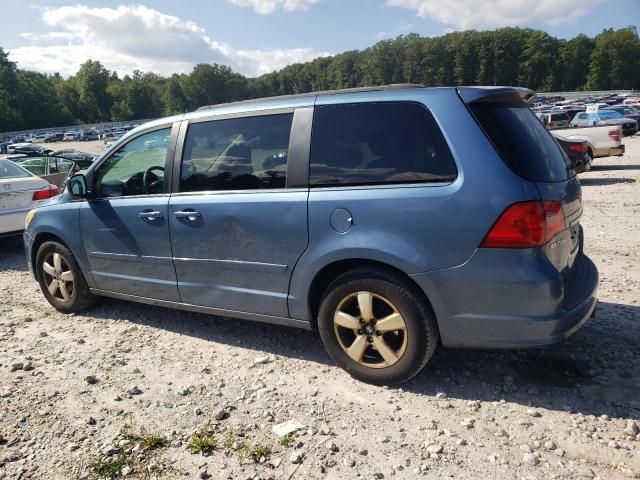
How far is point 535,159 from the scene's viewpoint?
9.68ft

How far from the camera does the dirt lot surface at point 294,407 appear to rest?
2588 mm

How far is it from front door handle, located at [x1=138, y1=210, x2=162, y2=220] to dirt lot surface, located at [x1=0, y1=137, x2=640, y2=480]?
1.09 metres

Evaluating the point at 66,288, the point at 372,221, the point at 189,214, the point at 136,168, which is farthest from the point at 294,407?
the point at 66,288

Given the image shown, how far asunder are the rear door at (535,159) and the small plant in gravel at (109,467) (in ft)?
8.68

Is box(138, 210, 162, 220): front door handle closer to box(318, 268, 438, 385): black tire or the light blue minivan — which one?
the light blue minivan

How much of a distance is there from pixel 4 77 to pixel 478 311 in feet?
430

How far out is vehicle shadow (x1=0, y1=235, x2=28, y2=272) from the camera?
7089mm

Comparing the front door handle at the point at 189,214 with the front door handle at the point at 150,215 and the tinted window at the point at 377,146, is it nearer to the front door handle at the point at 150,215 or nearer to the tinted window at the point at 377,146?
the front door handle at the point at 150,215

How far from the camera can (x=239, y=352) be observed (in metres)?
3.96

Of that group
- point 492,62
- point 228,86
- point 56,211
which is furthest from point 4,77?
point 56,211

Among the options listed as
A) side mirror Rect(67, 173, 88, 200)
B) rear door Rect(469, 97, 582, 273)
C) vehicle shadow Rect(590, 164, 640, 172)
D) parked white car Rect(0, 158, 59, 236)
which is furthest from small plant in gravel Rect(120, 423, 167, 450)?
vehicle shadow Rect(590, 164, 640, 172)

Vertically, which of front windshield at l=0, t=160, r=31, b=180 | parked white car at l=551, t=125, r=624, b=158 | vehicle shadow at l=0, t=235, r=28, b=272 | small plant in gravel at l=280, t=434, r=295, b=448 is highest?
front windshield at l=0, t=160, r=31, b=180

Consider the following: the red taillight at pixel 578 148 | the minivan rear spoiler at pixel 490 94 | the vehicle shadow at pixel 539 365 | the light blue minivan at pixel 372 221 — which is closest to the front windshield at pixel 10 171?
the light blue minivan at pixel 372 221

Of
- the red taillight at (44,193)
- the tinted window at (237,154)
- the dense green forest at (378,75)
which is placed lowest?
the red taillight at (44,193)
